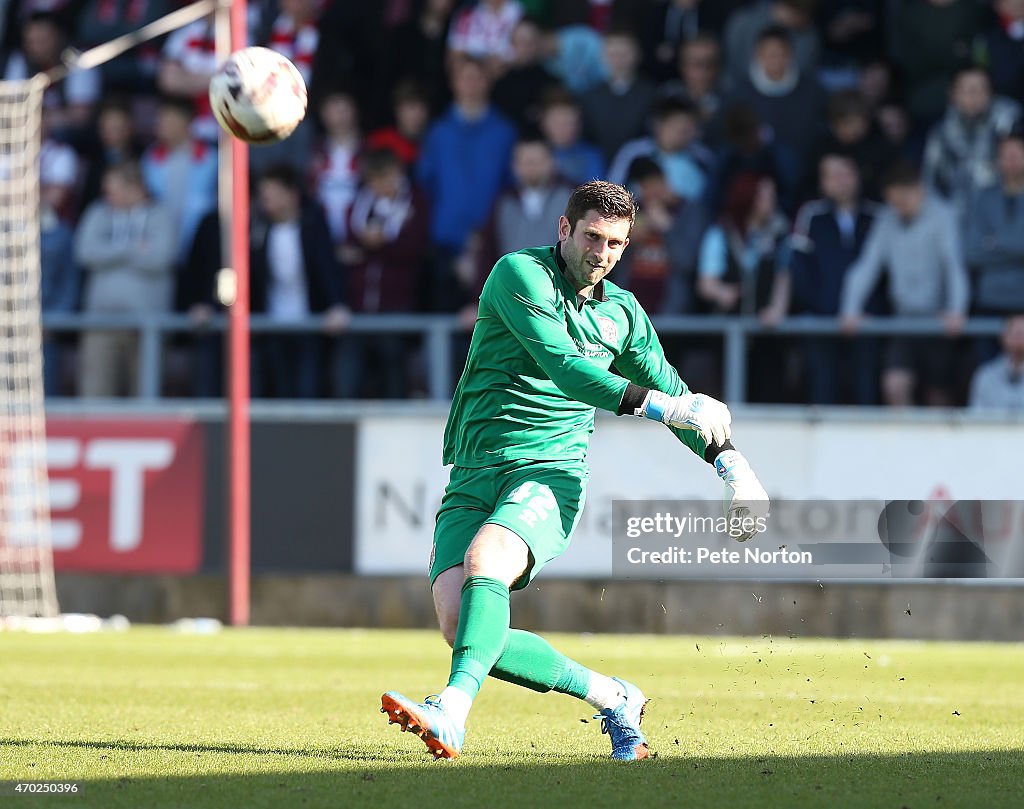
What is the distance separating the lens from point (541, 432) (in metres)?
6.70

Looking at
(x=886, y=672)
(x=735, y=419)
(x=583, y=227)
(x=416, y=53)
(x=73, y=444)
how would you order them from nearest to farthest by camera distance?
(x=583, y=227) → (x=886, y=672) → (x=735, y=419) → (x=73, y=444) → (x=416, y=53)

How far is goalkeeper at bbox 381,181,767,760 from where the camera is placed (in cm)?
627

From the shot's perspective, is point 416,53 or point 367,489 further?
point 416,53

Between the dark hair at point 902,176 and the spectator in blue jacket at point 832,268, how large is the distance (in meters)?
0.29

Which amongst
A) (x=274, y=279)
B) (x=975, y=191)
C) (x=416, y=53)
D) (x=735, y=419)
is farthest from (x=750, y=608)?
(x=416, y=53)

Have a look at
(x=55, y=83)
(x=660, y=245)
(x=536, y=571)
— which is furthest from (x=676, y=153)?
(x=536, y=571)

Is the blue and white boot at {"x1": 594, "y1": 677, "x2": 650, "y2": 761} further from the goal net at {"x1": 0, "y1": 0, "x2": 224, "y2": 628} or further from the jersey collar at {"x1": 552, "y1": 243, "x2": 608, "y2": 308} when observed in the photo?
the goal net at {"x1": 0, "y1": 0, "x2": 224, "y2": 628}

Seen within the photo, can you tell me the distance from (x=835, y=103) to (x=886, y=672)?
5.23 m

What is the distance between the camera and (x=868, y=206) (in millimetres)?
14383

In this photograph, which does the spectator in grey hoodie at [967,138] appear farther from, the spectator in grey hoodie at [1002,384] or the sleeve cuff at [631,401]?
the sleeve cuff at [631,401]

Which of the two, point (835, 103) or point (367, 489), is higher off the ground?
point (835, 103)

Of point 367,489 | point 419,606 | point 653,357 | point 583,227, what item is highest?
point 583,227

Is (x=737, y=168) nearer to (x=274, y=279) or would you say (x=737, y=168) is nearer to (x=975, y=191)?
(x=975, y=191)

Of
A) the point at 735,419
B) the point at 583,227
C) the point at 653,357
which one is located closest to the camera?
the point at 583,227
